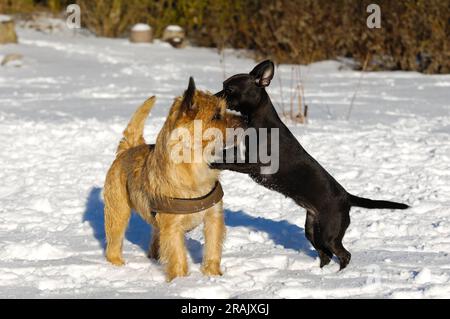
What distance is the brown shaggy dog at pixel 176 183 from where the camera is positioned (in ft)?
15.6

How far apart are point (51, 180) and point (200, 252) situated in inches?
96.3

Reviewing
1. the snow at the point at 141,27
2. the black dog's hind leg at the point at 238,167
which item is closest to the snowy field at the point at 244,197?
the black dog's hind leg at the point at 238,167

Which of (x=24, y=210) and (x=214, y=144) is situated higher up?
(x=214, y=144)

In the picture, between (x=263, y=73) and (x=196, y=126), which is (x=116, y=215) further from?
(x=263, y=73)

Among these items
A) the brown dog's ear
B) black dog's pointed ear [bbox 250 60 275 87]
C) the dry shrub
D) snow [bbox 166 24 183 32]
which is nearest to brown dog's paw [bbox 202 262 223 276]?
the brown dog's ear

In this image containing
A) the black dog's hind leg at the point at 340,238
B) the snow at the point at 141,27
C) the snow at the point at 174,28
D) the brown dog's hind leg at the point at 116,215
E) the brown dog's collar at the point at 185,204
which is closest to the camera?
the brown dog's collar at the point at 185,204

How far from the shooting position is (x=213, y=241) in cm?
505

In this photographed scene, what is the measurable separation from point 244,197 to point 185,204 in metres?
2.28

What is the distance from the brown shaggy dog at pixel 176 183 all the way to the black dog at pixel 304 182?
0.21 metres

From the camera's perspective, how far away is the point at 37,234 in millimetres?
6113

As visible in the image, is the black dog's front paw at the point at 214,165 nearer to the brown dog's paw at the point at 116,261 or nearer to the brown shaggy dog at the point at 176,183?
the brown shaggy dog at the point at 176,183
